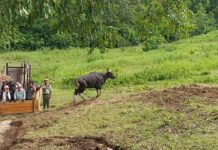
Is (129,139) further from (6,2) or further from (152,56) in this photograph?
(152,56)

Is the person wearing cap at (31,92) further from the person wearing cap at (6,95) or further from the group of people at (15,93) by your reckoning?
the person wearing cap at (6,95)

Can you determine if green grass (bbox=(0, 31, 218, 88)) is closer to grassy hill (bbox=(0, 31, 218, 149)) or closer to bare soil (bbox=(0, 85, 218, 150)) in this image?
grassy hill (bbox=(0, 31, 218, 149))

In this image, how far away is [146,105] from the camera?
1555 centimetres

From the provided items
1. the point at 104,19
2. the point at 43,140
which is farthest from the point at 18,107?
the point at 104,19

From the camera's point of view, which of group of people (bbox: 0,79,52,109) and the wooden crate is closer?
the wooden crate

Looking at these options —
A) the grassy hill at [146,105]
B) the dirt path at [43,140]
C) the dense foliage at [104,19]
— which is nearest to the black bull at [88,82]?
the grassy hill at [146,105]

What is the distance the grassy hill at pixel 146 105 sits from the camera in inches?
485

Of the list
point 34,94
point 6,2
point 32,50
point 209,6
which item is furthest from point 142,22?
point 209,6

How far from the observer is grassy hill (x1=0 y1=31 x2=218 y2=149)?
1232cm

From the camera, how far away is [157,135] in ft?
40.4

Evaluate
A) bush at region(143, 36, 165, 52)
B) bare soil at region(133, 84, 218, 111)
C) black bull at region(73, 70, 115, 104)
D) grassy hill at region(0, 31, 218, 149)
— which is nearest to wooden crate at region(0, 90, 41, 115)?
grassy hill at region(0, 31, 218, 149)

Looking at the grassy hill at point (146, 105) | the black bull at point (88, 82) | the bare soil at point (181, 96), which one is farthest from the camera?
the black bull at point (88, 82)

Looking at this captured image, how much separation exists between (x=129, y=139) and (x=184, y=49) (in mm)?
17807

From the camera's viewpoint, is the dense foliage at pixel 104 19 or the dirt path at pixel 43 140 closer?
the dense foliage at pixel 104 19
